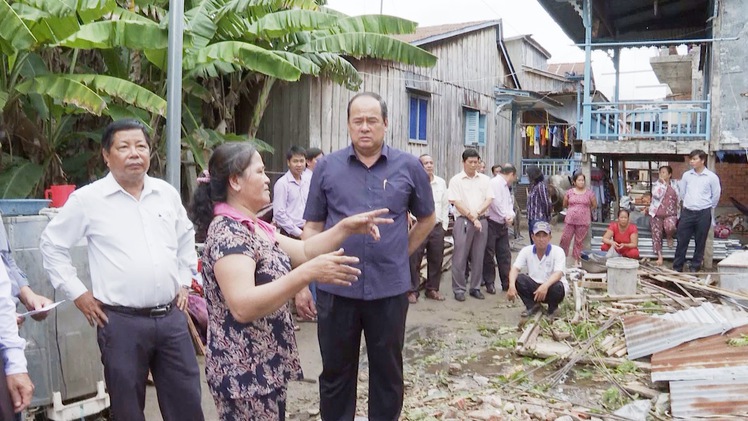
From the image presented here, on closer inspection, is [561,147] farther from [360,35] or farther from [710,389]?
[710,389]

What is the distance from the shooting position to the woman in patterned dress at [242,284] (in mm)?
2418

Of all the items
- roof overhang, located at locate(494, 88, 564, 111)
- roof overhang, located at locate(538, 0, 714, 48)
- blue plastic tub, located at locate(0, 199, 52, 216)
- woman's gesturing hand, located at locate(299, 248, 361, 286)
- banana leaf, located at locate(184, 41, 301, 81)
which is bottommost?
woman's gesturing hand, located at locate(299, 248, 361, 286)

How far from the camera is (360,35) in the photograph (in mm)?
8727

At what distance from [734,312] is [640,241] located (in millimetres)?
5694

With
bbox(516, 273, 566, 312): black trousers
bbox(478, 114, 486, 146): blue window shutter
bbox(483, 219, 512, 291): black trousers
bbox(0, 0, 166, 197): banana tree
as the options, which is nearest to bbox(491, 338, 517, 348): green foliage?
bbox(516, 273, 566, 312): black trousers

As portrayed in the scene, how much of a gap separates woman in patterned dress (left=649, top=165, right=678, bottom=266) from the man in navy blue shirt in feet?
28.3

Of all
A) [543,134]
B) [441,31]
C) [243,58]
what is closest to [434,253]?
[243,58]

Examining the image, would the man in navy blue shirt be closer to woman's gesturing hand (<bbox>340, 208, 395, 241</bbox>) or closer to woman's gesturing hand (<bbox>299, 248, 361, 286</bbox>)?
woman's gesturing hand (<bbox>340, 208, 395, 241</bbox>)

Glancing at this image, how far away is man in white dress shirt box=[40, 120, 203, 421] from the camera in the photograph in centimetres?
312

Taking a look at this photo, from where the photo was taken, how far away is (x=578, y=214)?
9781 millimetres

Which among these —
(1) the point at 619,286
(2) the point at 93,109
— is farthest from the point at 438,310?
(2) the point at 93,109

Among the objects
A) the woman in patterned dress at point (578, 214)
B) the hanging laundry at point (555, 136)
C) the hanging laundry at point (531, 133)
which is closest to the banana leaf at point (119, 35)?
the woman in patterned dress at point (578, 214)

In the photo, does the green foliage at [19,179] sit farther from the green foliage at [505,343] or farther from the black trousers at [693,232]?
the black trousers at [693,232]

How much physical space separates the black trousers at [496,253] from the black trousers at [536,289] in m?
1.73
